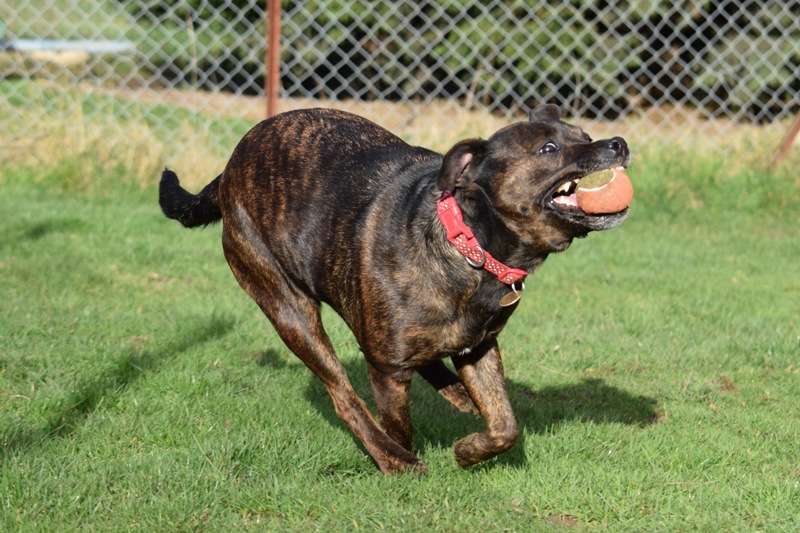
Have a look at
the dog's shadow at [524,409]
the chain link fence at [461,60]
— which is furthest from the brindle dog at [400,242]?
the chain link fence at [461,60]

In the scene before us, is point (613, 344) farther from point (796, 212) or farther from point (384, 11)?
point (384, 11)

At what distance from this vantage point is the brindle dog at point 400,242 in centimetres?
394

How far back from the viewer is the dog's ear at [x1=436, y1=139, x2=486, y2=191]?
385 centimetres

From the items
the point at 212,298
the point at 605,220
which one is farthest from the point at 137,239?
the point at 605,220

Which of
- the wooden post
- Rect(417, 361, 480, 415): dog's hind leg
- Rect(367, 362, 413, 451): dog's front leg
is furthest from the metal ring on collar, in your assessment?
the wooden post

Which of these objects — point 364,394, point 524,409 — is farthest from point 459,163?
point 364,394

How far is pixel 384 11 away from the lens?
1216cm

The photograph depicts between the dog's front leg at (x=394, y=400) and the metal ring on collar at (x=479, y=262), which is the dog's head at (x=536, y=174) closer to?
the metal ring on collar at (x=479, y=262)

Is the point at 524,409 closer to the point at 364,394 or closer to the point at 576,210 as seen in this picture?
the point at 364,394

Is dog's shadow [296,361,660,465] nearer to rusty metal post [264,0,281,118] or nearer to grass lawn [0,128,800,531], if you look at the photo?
grass lawn [0,128,800,531]

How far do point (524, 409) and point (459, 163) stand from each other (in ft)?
5.39

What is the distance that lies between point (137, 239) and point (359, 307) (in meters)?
4.57

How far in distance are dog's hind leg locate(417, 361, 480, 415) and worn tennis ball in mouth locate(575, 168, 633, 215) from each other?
4.30 feet

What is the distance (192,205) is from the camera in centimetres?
518
